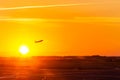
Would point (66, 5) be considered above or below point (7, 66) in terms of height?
above

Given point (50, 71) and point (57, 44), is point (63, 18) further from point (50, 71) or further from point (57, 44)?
point (50, 71)

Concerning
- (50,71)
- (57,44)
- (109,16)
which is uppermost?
(109,16)

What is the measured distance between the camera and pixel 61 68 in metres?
2.68

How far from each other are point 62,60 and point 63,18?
45 cm

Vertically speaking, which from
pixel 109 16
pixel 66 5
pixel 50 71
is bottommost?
pixel 50 71

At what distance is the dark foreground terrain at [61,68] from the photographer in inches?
102

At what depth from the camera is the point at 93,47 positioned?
8.68 ft

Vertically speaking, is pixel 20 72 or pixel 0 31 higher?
pixel 0 31

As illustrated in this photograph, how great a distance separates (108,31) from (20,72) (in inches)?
40.7

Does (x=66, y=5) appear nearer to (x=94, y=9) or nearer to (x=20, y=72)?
(x=94, y=9)

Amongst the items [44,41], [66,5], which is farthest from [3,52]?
[66,5]

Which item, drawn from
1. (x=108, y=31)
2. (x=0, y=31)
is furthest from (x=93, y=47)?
(x=0, y=31)

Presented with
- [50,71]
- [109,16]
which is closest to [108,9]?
[109,16]

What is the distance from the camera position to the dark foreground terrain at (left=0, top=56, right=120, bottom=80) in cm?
259
